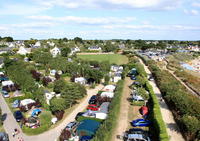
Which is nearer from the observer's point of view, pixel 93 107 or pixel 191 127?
pixel 191 127

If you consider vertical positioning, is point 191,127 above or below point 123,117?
above

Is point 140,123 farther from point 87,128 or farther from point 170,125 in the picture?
point 87,128

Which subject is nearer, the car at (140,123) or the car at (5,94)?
the car at (140,123)

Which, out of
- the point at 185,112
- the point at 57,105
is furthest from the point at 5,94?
the point at 185,112

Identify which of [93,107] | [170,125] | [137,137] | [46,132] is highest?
[170,125]

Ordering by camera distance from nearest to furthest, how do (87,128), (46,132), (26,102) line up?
(87,128)
(46,132)
(26,102)

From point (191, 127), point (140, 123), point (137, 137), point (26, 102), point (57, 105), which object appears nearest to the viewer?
point (191, 127)

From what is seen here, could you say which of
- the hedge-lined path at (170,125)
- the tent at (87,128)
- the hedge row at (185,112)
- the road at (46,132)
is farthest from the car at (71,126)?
the hedge row at (185,112)

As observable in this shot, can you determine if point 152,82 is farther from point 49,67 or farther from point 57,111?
point 49,67

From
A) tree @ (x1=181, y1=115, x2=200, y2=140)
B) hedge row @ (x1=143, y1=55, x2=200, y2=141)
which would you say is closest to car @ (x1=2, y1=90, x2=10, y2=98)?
hedge row @ (x1=143, y1=55, x2=200, y2=141)

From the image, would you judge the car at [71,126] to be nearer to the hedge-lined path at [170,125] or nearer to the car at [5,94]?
the hedge-lined path at [170,125]
